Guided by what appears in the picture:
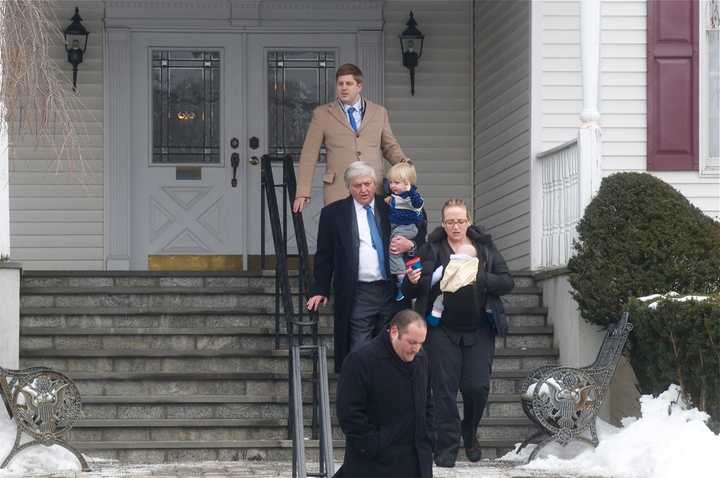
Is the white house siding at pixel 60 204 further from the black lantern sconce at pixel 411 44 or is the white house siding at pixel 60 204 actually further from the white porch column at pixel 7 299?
the white porch column at pixel 7 299

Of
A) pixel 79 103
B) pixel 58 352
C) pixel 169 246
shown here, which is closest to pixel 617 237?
pixel 58 352

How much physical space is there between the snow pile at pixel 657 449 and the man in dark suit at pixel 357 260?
1296 millimetres

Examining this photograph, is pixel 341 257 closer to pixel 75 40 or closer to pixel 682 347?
pixel 682 347

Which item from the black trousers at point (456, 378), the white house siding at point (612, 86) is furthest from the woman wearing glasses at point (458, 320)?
the white house siding at point (612, 86)

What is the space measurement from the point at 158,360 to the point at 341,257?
204cm

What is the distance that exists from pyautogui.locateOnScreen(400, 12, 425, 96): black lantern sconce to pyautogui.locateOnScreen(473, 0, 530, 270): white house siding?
53 centimetres

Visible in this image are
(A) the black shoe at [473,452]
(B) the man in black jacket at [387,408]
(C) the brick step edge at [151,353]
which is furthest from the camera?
(C) the brick step edge at [151,353]

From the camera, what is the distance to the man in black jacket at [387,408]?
708 centimetres

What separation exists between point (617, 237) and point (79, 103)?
5.68 metres

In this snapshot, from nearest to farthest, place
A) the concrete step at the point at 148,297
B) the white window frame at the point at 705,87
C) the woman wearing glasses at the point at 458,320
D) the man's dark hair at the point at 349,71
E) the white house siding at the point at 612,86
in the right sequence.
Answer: the woman wearing glasses at the point at 458,320 → the man's dark hair at the point at 349,71 → the concrete step at the point at 148,297 → the white house siding at the point at 612,86 → the white window frame at the point at 705,87

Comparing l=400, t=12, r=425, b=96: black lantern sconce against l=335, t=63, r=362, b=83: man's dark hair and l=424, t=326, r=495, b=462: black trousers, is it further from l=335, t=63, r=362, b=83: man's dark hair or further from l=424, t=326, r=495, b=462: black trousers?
l=424, t=326, r=495, b=462: black trousers

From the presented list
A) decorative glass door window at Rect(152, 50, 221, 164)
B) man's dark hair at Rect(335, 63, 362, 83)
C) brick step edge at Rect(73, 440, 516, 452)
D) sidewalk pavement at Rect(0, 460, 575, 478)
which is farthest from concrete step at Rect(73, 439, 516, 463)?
decorative glass door window at Rect(152, 50, 221, 164)

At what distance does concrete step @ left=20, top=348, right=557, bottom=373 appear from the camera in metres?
10.8

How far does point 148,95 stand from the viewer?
14273mm
